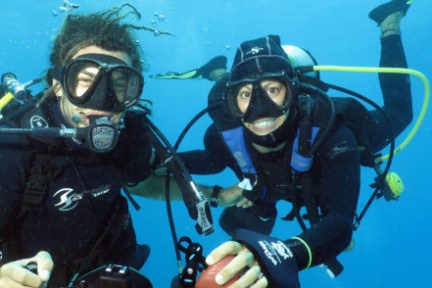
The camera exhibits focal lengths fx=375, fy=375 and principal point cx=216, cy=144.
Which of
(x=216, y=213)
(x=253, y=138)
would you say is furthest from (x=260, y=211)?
(x=216, y=213)

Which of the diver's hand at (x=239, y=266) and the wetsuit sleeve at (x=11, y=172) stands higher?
the wetsuit sleeve at (x=11, y=172)

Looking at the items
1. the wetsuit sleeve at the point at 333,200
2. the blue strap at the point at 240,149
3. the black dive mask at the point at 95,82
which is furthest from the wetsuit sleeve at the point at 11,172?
the blue strap at the point at 240,149

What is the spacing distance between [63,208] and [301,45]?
46785 millimetres

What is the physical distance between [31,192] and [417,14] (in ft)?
169

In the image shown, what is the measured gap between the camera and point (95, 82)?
3.01 meters

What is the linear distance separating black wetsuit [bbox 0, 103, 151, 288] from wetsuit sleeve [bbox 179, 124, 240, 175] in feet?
6.25

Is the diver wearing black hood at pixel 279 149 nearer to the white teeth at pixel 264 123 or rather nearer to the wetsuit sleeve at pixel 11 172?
the white teeth at pixel 264 123

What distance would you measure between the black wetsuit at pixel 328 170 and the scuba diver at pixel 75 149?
40.0 inches

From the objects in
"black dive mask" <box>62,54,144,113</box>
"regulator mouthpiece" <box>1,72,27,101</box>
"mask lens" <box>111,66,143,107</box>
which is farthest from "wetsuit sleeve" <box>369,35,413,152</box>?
"regulator mouthpiece" <box>1,72,27,101</box>

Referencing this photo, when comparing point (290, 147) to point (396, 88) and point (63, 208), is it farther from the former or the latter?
point (396, 88)

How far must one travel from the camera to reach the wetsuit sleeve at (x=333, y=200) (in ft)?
9.27

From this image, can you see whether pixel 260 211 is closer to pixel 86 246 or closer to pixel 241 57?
pixel 241 57

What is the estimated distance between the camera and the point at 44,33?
3678 cm

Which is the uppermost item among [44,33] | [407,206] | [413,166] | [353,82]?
[44,33]
